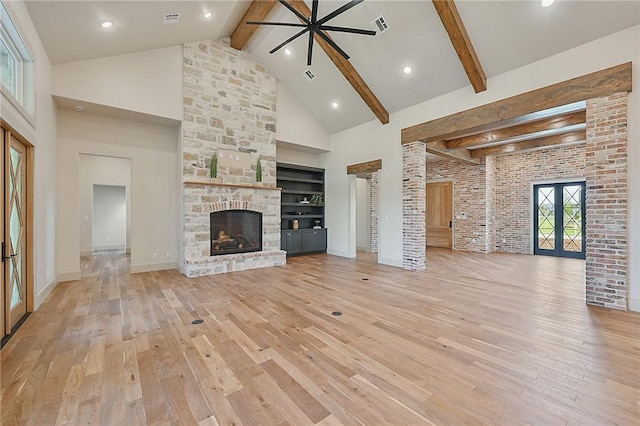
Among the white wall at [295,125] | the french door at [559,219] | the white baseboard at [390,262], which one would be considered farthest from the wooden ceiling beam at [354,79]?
the french door at [559,219]

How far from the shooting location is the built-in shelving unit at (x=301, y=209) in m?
8.09

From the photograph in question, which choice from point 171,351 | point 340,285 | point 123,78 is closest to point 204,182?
point 123,78

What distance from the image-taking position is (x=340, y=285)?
16.1 ft

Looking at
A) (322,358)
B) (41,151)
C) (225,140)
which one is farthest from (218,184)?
(322,358)

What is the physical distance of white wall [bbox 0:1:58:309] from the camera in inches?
125

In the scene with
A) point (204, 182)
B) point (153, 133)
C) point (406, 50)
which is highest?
point (406, 50)

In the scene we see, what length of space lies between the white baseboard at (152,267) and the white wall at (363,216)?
607 centimetres

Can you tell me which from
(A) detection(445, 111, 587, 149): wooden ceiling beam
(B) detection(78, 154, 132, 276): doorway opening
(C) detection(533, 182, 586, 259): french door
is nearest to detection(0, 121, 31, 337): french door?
(B) detection(78, 154, 132, 276): doorway opening

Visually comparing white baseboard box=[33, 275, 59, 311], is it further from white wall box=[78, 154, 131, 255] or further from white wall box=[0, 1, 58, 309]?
white wall box=[78, 154, 131, 255]

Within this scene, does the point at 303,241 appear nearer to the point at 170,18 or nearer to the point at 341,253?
the point at 341,253

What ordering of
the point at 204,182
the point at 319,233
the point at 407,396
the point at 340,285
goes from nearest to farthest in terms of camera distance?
the point at 407,396
the point at 340,285
the point at 204,182
the point at 319,233

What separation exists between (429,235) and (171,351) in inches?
395

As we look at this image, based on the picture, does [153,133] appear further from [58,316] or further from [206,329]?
[206,329]

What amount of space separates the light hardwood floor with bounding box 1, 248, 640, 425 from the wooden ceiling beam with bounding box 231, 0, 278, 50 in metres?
5.09
